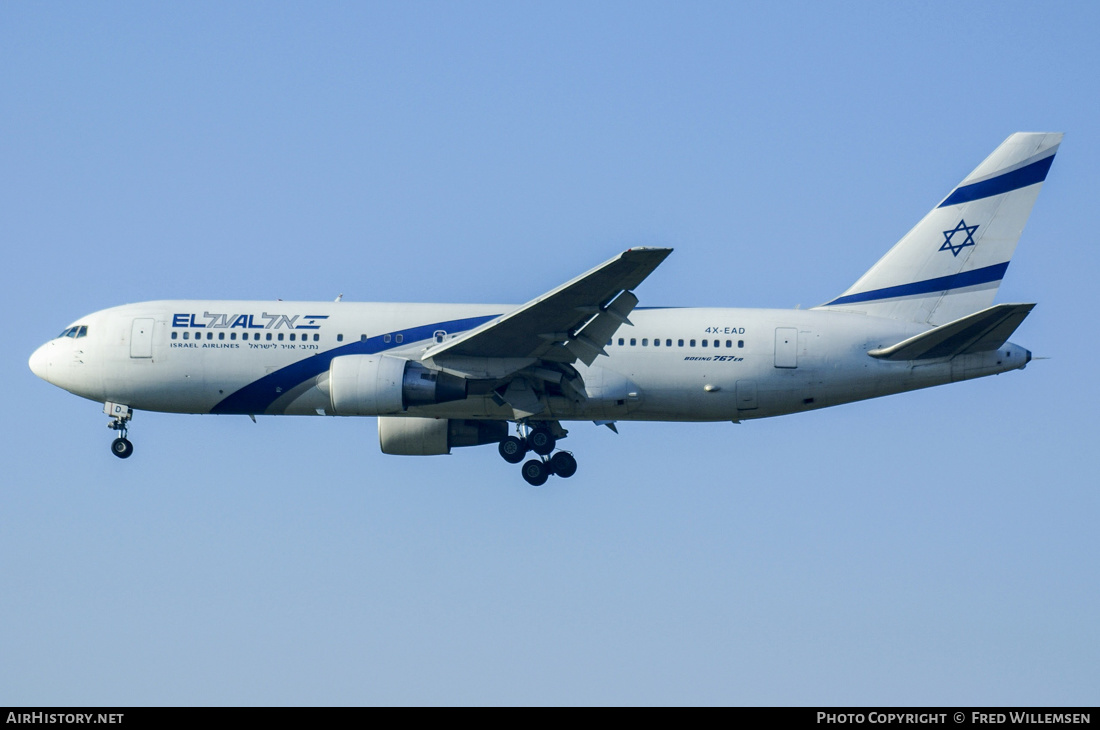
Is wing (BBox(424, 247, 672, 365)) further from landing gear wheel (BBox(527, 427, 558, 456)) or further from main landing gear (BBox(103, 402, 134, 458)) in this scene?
main landing gear (BBox(103, 402, 134, 458))

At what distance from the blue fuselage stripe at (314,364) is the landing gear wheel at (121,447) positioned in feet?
12.5

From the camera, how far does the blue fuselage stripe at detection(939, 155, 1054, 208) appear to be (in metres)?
37.8

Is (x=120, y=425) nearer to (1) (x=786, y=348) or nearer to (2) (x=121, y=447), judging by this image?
(2) (x=121, y=447)

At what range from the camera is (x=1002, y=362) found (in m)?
35.1

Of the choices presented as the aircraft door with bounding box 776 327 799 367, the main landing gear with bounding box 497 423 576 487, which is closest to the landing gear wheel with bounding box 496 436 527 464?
the main landing gear with bounding box 497 423 576 487

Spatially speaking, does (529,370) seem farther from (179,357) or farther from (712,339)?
(179,357)

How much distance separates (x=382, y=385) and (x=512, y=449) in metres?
4.87

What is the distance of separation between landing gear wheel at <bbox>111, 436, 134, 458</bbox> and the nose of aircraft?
265cm

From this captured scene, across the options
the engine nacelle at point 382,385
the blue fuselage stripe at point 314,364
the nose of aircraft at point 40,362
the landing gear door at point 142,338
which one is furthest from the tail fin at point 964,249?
the nose of aircraft at point 40,362

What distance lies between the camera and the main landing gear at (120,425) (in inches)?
1486

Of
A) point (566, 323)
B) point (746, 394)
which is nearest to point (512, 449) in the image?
point (566, 323)

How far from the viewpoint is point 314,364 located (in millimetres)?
36438

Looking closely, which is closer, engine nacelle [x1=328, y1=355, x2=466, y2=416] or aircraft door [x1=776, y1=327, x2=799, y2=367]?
engine nacelle [x1=328, y1=355, x2=466, y2=416]
